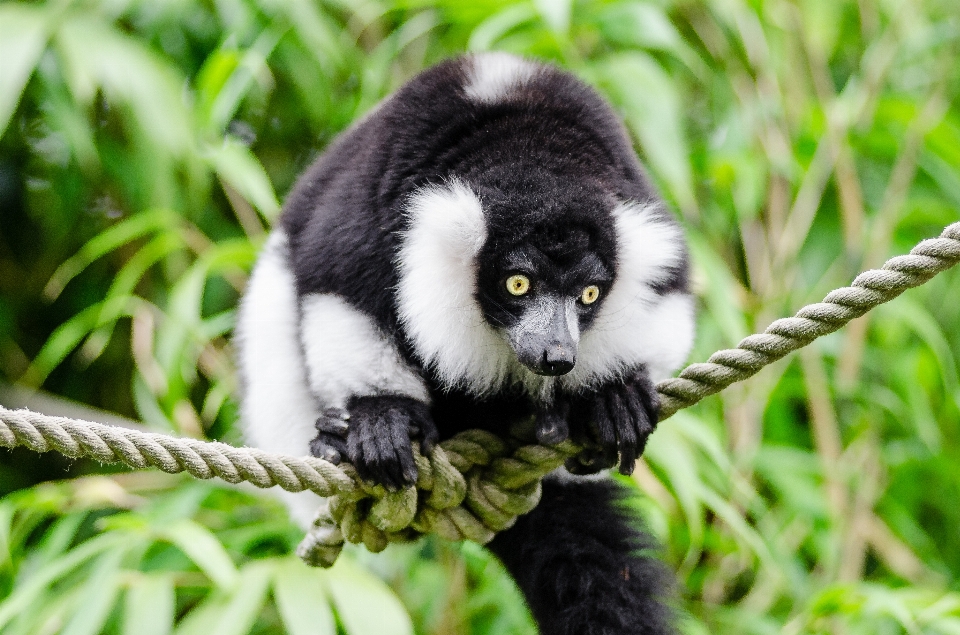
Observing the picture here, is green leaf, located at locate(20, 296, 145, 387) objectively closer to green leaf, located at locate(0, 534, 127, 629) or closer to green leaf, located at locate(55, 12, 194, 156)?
green leaf, located at locate(55, 12, 194, 156)

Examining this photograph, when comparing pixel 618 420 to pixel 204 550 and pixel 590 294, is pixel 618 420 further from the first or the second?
pixel 204 550

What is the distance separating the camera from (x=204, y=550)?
2.66m

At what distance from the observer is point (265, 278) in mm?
2775

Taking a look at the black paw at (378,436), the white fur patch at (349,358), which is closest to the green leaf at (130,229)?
the white fur patch at (349,358)

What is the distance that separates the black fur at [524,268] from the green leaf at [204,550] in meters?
0.65

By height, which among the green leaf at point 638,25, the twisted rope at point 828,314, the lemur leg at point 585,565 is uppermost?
the green leaf at point 638,25

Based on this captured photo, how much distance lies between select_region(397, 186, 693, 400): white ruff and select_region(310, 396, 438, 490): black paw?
140 millimetres

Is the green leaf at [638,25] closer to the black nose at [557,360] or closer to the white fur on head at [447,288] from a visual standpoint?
the white fur on head at [447,288]

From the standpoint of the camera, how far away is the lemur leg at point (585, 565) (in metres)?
2.24

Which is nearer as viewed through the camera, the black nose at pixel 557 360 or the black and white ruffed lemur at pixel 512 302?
the black nose at pixel 557 360

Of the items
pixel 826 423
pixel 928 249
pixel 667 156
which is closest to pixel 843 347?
pixel 826 423

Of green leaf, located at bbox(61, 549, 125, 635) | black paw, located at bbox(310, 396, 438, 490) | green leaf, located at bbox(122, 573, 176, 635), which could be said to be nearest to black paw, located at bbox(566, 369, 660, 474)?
black paw, located at bbox(310, 396, 438, 490)

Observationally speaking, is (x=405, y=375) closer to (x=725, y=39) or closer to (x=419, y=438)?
(x=419, y=438)

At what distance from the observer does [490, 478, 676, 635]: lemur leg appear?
7.36 ft
